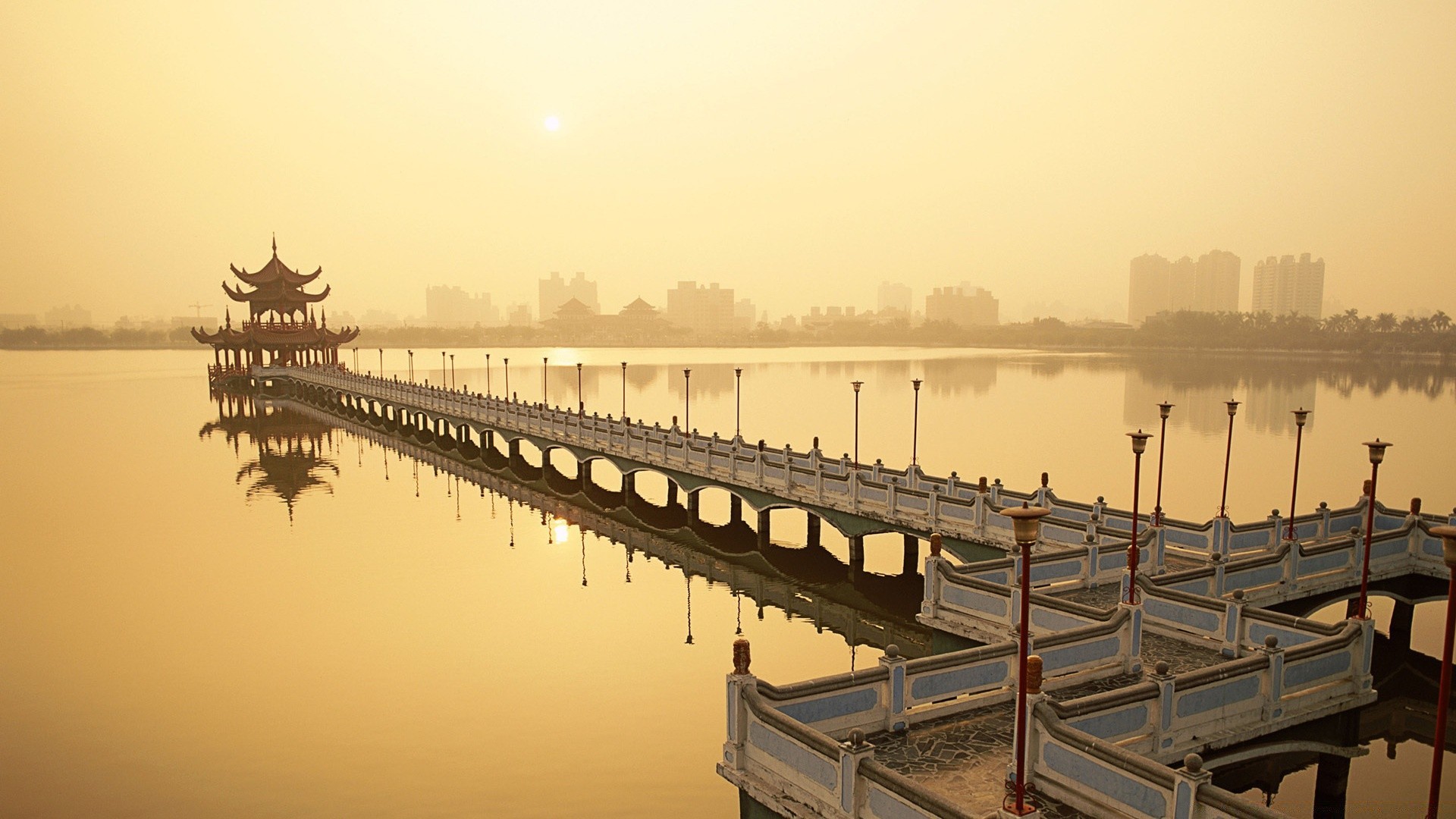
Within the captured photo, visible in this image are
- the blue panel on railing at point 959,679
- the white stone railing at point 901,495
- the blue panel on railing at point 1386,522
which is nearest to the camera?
the blue panel on railing at point 959,679

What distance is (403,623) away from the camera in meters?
26.1

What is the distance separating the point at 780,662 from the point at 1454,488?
43681 millimetres

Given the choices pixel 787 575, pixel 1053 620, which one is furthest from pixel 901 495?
pixel 1053 620

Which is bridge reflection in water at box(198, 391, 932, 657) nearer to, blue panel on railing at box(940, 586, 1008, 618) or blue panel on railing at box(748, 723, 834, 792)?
blue panel on railing at box(940, 586, 1008, 618)

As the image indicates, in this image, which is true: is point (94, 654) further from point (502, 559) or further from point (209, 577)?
point (502, 559)

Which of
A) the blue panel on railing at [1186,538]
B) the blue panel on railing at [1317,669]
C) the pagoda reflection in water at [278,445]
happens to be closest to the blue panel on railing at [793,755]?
the blue panel on railing at [1317,669]

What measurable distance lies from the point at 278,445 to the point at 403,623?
139 feet

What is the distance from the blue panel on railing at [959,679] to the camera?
12.6 m

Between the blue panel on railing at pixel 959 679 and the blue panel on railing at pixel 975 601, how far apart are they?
350 cm

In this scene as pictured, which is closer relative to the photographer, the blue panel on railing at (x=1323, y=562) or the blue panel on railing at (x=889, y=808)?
the blue panel on railing at (x=889, y=808)

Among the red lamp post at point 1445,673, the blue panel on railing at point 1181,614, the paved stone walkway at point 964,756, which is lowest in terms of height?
the paved stone walkway at point 964,756

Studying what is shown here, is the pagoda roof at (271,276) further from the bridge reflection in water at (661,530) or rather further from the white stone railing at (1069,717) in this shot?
the white stone railing at (1069,717)

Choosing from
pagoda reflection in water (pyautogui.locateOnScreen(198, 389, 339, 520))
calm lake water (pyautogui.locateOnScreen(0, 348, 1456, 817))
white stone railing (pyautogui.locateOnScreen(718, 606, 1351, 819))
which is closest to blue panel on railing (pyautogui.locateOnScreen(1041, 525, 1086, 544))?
calm lake water (pyautogui.locateOnScreen(0, 348, 1456, 817))

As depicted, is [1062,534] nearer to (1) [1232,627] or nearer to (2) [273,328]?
(1) [1232,627]
